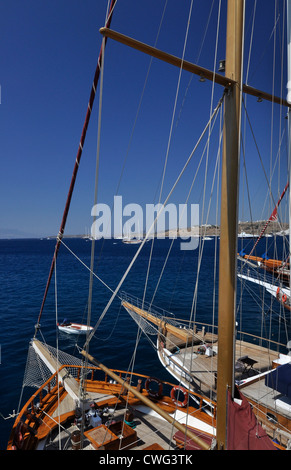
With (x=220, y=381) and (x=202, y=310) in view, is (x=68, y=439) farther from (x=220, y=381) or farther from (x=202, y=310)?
(x=202, y=310)

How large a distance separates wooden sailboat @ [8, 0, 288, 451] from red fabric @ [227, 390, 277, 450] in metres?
0.02

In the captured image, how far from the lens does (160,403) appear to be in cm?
1151

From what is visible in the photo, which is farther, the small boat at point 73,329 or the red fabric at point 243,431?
the small boat at point 73,329

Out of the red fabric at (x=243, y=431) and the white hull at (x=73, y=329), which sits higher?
the red fabric at (x=243, y=431)

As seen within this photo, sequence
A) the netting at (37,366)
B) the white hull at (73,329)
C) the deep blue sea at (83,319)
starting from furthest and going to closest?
the white hull at (73,329), the deep blue sea at (83,319), the netting at (37,366)

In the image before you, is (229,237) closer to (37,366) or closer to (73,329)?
(37,366)

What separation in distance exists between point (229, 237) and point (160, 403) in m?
8.87

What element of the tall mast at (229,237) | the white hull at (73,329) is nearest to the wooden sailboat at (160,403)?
the tall mast at (229,237)

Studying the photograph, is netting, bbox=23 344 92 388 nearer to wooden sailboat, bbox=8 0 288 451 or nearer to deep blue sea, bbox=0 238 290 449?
wooden sailboat, bbox=8 0 288 451

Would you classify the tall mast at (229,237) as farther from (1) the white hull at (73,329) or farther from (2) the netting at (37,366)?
(1) the white hull at (73,329)

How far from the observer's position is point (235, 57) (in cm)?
635

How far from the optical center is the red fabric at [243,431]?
5484 mm

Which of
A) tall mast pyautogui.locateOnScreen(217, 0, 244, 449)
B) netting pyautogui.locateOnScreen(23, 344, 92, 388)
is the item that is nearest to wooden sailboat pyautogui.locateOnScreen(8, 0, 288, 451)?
tall mast pyautogui.locateOnScreen(217, 0, 244, 449)

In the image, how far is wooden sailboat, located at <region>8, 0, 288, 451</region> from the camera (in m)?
6.09
